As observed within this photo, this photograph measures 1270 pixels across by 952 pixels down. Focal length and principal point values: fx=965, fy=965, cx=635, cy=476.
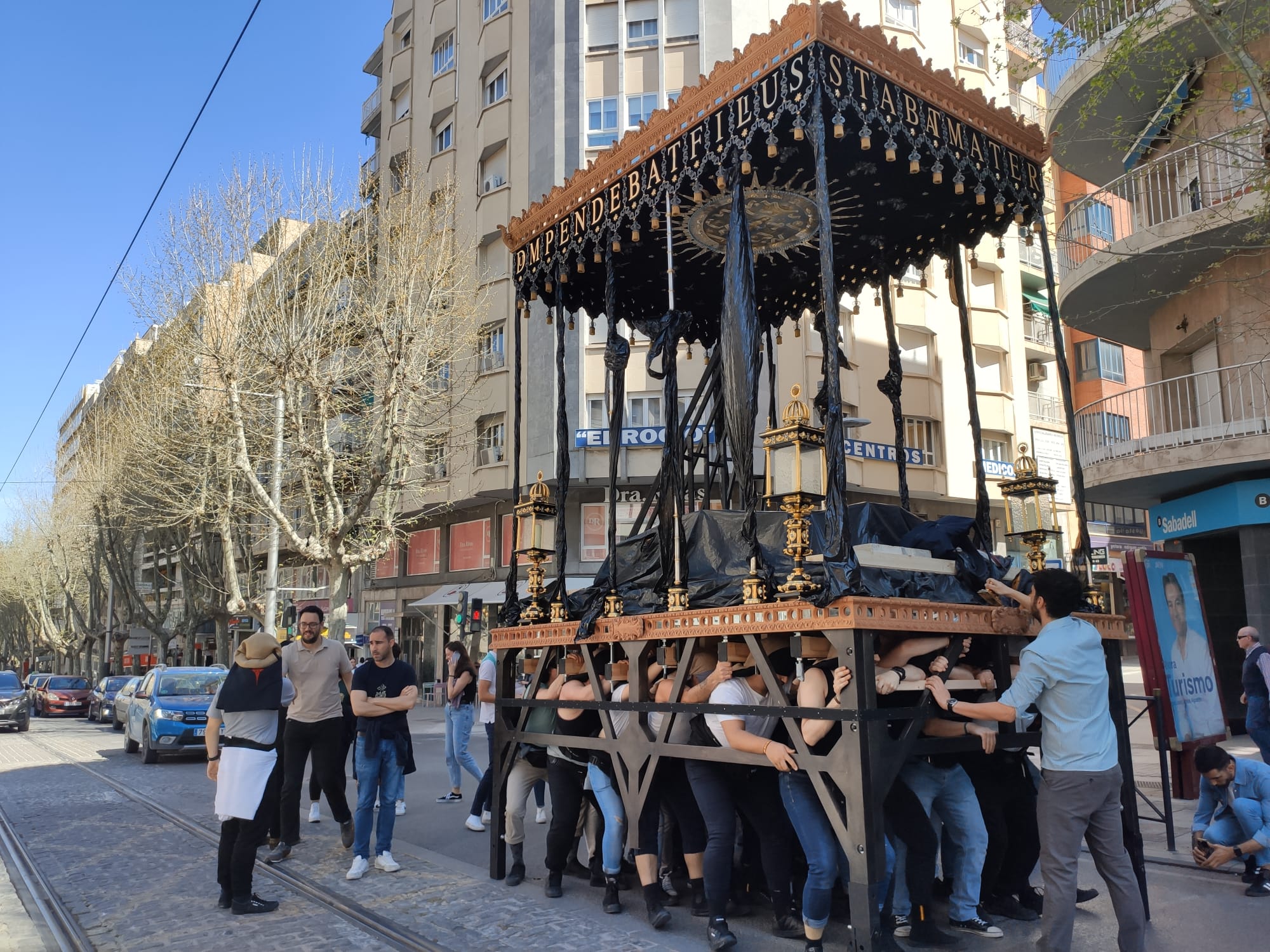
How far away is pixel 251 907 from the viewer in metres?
6.36

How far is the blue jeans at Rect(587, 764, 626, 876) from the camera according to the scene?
6367 millimetres

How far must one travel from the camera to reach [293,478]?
979 inches

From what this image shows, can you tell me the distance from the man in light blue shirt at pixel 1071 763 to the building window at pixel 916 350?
25.6m

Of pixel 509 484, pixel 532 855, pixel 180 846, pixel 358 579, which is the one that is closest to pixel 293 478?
pixel 509 484

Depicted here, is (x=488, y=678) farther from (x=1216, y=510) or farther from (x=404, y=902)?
(x=1216, y=510)

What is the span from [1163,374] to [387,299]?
15.1m

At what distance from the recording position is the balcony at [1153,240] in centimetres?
1401

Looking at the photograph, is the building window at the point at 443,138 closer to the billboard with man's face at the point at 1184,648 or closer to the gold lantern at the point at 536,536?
the gold lantern at the point at 536,536

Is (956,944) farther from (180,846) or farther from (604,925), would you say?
(180,846)

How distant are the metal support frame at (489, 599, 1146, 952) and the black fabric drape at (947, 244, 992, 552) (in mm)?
1685

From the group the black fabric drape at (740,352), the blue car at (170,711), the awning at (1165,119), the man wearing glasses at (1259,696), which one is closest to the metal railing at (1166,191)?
the awning at (1165,119)

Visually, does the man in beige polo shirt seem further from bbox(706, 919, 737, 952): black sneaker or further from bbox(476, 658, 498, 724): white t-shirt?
bbox(706, 919, 737, 952): black sneaker

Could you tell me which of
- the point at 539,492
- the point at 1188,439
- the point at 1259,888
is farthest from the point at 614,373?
the point at 1188,439

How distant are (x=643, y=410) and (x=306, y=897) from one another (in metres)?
21.3
